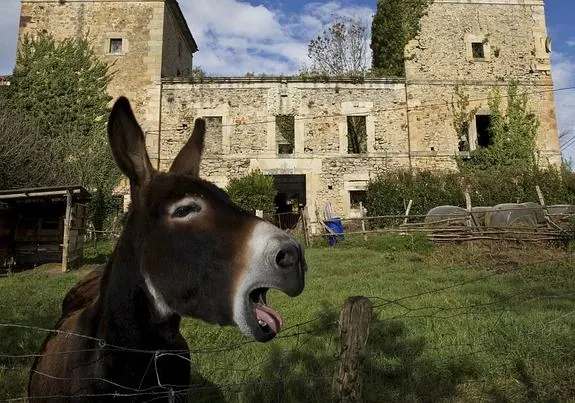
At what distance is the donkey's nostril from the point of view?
4.43ft

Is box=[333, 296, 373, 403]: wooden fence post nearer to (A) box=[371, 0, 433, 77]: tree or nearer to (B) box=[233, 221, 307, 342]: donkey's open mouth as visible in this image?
(B) box=[233, 221, 307, 342]: donkey's open mouth

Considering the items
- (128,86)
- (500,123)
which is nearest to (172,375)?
(128,86)

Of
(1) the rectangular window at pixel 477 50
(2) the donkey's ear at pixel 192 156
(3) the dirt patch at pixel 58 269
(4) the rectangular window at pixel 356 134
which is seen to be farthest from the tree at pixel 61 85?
(2) the donkey's ear at pixel 192 156

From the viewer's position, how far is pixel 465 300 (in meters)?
6.66

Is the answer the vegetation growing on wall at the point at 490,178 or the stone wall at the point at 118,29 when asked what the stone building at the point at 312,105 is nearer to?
the stone wall at the point at 118,29

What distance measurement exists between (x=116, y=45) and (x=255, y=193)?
1057 cm

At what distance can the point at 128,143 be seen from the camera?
1688 mm

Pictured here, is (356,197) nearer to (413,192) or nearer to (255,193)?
(413,192)

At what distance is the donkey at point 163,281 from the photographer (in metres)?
1.39

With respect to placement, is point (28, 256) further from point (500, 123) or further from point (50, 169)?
point (500, 123)

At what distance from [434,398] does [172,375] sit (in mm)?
2758

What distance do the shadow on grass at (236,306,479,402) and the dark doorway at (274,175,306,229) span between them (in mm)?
17199

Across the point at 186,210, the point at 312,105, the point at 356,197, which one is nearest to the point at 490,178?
the point at 356,197

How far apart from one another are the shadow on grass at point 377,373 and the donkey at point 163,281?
1.82m
